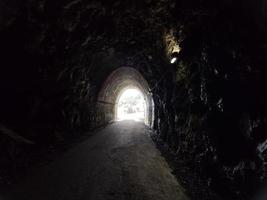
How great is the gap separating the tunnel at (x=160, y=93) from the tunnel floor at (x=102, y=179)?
Answer: 3 cm

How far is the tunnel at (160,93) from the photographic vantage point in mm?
5398

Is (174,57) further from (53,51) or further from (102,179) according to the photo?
(102,179)

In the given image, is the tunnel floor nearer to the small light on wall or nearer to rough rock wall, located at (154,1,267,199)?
rough rock wall, located at (154,1,267,199)

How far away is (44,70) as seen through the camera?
9500 mm

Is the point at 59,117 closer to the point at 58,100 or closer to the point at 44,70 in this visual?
the point at 58,100

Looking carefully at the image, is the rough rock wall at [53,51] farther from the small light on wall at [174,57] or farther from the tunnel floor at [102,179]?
the tunnel floor at [102,179]

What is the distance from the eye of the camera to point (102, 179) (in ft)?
22.2

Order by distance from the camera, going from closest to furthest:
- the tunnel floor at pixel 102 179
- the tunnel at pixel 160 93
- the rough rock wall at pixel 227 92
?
the rough rock wall at pixel 227 92
the tunnel at pixel 160 93
the tunnel floor at pixel 102 179

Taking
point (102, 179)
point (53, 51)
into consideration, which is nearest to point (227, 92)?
point (102, 179)

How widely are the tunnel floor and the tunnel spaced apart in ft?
0.11

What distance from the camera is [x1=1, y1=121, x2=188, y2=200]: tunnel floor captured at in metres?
5.83

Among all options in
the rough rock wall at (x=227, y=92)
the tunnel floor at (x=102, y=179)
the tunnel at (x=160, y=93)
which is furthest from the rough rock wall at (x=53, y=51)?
the rough rock wall at (x=227, y=92)

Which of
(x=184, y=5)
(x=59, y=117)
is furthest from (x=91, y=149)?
(x=184, y=5)

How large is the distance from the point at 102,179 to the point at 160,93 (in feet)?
24.1
